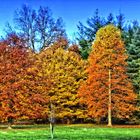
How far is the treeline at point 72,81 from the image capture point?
5012 centimetres

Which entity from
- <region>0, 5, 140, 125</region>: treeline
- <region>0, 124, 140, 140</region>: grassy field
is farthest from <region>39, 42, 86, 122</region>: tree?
<region>0, 124, 140, 140</region>: grassy field

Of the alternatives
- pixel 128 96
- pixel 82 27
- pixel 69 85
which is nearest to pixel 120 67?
pixel 128 96

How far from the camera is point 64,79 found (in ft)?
198

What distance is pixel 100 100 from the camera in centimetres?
5747

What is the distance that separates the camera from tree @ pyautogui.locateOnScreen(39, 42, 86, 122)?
198ft

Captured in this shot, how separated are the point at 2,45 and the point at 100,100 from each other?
14.9 meters

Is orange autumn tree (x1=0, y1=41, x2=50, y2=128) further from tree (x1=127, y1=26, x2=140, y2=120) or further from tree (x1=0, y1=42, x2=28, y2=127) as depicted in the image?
tree (x1=127, y1=26, x2=140, y2=120)

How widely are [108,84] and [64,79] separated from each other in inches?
246

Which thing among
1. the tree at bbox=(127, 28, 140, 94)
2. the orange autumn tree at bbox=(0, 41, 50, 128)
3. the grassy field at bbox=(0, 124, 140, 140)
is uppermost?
the tree at bbox=(127, 28, 140, 94)

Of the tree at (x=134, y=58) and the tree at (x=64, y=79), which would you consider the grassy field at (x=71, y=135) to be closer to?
the tree at (x=64, y=79)

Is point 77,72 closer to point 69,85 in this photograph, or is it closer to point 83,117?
point 69,85

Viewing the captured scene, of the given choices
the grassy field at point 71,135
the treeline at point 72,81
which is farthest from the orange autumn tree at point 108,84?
the grassy field at point 71,135

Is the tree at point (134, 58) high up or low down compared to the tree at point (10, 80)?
up

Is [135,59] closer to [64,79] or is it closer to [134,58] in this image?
[134,58]
